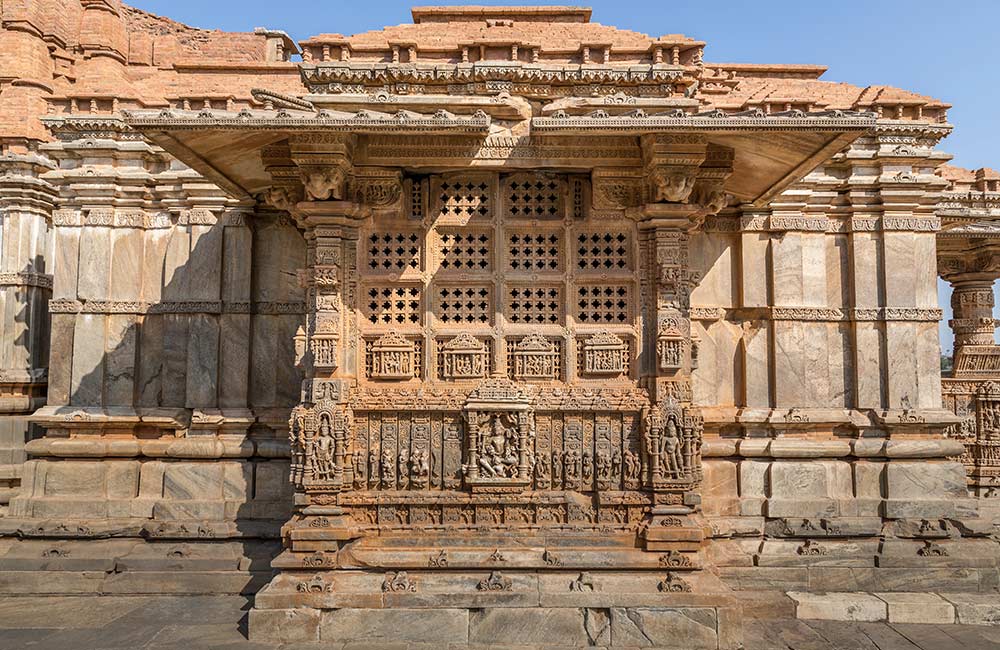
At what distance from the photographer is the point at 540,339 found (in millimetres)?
6684

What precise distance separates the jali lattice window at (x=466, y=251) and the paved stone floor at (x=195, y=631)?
3.73 metres

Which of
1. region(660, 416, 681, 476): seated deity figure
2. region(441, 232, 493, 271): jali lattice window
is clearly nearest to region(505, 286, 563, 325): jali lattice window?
region(441, 232, 493, 271): jali lattice window

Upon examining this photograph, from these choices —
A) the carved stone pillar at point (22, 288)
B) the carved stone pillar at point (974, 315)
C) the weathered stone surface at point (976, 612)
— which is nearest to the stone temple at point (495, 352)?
the carved stone pillar at point (22, 288)

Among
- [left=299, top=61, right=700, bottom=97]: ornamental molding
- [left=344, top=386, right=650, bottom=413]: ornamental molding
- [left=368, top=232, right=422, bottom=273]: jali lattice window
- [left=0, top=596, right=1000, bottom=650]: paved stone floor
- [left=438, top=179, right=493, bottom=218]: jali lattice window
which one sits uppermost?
[left=299, top=61, right=700, bottom=97]: ornamental molding

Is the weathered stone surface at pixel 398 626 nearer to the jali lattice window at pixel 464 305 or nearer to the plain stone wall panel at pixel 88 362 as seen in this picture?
the jali lattice window at pixel 464 305

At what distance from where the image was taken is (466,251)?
684 cm

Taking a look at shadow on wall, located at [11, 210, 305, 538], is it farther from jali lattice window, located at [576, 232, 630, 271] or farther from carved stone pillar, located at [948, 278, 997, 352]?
carved stone pillar, located at [948, 278, 997, 352]

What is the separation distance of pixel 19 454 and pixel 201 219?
533cm

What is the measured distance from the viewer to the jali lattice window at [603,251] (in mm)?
6832

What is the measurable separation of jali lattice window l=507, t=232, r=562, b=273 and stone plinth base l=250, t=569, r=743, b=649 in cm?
316

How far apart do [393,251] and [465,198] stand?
0.96 meters

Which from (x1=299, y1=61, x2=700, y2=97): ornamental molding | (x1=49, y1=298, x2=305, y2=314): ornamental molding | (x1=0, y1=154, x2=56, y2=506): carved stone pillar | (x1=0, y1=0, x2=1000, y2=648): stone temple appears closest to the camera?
(x1=0, y1=0, x2=1000, y2=648): stone temple

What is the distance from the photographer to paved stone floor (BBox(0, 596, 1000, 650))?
600 cm

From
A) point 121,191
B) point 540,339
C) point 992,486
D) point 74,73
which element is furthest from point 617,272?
point 74,73
